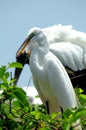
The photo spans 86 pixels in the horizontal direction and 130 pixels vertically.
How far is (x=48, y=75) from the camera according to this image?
575 cm

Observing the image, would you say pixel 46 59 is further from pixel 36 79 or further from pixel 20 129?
pixel 20 129

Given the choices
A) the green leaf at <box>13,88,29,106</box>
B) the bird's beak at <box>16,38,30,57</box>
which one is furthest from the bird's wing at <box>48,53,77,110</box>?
the green leaf at <box>13,88,29,106</box>

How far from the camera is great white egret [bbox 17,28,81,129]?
5.63m

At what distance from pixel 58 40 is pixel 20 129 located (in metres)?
5.54

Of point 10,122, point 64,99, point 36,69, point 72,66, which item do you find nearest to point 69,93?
point 64,99

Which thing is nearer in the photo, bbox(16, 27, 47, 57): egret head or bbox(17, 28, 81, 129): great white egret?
bbox(17, 28, 81, 129): great white egret

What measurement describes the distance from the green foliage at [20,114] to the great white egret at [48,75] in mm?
2876

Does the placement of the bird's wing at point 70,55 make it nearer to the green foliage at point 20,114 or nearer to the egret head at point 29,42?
the egret head at point 29,42

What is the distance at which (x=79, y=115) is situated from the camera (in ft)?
7.55

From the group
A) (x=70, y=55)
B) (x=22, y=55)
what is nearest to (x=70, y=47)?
(x=70, y=55)

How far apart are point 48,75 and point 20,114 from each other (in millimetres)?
3183

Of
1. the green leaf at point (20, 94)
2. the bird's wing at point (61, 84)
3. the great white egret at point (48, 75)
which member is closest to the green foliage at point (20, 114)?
the green leaf at point (20, 94)

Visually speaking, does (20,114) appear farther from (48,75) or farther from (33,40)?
(33,40)

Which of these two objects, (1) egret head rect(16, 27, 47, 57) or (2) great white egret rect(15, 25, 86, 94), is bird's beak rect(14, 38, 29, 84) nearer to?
(1) egret head rect(16, 27, 47, 57)
